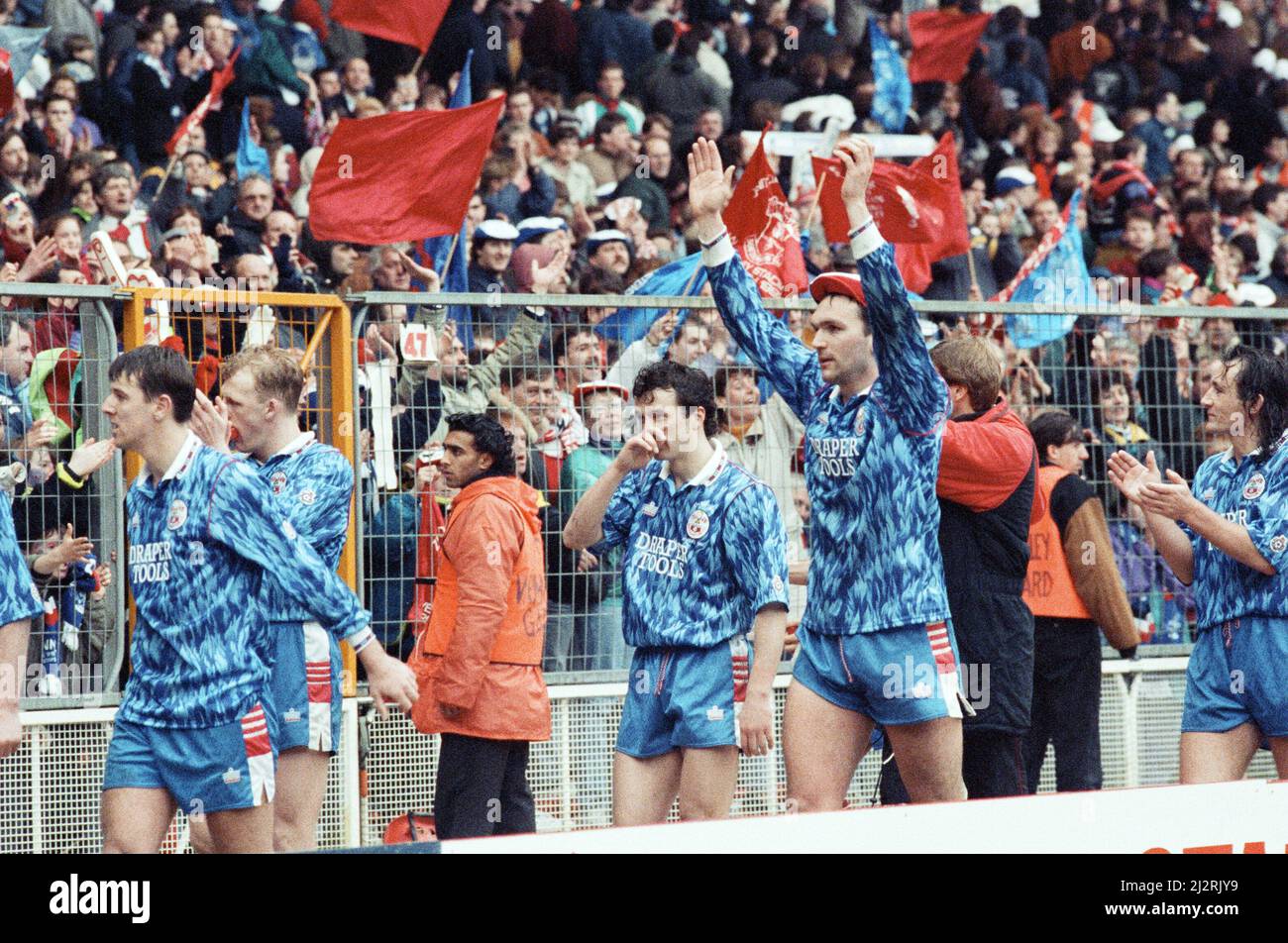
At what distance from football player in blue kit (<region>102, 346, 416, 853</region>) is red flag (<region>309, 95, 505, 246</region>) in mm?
3787

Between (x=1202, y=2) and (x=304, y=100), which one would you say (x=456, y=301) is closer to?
(x=304, y=100)

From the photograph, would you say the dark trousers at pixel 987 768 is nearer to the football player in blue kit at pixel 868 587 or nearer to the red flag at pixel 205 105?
the football player in blue kit at pixel 868 587

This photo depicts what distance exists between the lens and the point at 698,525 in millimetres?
7164

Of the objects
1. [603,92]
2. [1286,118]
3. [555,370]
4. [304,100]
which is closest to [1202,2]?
[1286,118]

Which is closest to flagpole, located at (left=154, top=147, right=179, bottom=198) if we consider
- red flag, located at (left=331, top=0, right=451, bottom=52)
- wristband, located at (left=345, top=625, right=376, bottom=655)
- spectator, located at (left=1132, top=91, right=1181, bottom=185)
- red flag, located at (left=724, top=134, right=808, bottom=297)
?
red flag, located at (left=331, top=0, right=451, bottom=52)

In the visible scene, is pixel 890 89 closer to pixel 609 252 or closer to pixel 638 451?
pixel 609 252

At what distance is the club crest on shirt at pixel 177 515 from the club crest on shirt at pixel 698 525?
6.24 feet

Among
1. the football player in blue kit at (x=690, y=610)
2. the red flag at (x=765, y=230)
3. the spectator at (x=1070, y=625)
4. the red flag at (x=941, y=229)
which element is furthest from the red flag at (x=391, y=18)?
the football player in blue kit at (x=690, y=610)

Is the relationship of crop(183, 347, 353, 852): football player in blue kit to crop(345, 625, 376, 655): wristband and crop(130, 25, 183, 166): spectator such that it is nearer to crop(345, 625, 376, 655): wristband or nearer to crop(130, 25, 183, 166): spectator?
crop(345, 625, 376, 655): wristband

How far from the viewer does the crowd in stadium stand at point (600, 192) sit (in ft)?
28.6

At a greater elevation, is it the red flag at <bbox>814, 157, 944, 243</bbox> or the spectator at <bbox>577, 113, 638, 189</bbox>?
the spectator at <bbox>577, 113, 638, 189</bbox>

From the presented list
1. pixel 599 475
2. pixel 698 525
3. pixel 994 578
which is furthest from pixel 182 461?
pixel 994 578

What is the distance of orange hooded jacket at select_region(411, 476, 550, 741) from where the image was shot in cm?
761
